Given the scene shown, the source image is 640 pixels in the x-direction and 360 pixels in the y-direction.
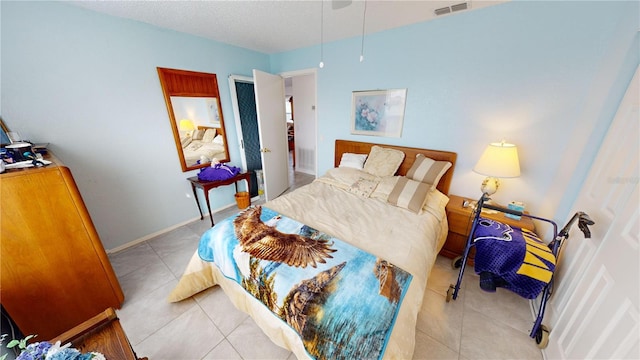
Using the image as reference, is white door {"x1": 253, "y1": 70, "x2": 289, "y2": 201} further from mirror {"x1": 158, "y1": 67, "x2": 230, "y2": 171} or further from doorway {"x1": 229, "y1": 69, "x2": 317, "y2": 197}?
mirror {"x1": 158, "y1": 67, "x2": 230, "y2": 171}

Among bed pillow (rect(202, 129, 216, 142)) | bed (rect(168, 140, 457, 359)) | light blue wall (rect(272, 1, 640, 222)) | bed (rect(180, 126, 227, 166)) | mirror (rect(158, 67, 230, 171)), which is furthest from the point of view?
bed pillow (rect(202, 129, 216, 142))

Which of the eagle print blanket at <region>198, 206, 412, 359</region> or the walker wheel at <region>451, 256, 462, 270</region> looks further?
the walker wheel at <region>451, 256, 462, 270</region>

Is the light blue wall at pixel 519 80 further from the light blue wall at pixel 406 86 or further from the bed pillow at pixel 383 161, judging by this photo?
the bed pillow at pixel 383 161

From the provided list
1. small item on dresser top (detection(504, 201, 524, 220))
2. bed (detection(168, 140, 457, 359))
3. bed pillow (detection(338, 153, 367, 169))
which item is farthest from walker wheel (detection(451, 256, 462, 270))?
bed pillow (detection(338, 153, 367, 169))

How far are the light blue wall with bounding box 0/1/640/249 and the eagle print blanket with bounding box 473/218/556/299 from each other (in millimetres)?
620

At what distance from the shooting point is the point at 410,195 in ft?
6.50

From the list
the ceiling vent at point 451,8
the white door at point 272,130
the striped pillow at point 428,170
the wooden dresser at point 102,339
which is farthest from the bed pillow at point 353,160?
the wooden dresser at point 102,339

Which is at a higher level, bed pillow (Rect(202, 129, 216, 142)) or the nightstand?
bed pillow (Rect(202, 129, 216, 142))

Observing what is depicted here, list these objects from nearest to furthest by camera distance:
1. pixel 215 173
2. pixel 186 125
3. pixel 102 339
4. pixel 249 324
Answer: pixel 102 339 → pixel 249 324 → pixel 186 125 → pixel 215 173

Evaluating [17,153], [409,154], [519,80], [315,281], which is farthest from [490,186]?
[17,153]

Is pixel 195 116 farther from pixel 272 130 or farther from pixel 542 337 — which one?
pixel 542 337

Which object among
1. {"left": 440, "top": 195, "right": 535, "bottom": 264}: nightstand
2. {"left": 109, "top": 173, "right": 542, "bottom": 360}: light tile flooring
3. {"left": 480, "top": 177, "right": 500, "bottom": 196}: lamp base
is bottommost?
{"left": 109, "top": 173, "right": 542, "bottom": 360}: light tile flooring

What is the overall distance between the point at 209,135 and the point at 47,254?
194 centimetres

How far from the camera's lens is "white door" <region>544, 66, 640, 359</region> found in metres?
0.89
